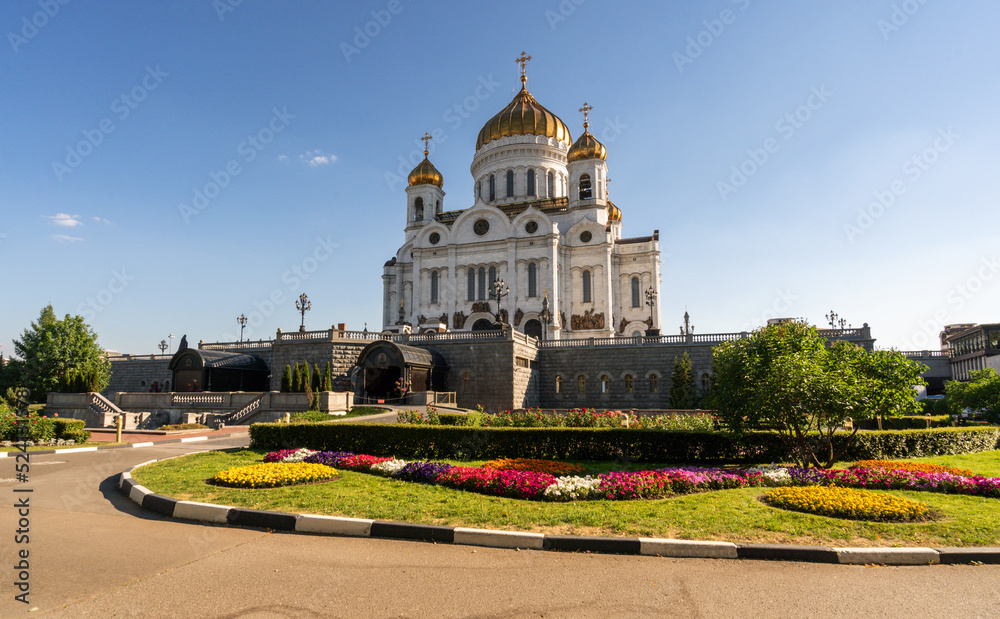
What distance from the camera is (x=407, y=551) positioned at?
7055 mm

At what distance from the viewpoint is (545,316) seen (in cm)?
4569

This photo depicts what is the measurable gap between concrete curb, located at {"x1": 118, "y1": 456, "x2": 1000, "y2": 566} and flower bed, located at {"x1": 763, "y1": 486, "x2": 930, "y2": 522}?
1.34 m

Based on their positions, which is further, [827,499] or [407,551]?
[827,499]

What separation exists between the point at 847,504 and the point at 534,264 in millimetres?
41367

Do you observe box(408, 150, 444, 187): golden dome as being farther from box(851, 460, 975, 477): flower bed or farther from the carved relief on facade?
box(851, 460, 975, 477): flower bed

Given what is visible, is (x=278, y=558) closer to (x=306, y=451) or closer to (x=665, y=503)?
(x=665, y=503)

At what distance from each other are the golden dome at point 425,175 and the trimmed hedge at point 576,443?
45945mm

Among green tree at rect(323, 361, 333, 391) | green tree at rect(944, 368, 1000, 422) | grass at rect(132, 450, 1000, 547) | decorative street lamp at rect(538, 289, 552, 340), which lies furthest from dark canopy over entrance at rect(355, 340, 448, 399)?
green tree at rect(944, 368, 1000, 422)

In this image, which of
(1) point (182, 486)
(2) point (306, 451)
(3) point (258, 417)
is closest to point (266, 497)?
(1) point (182, 486)

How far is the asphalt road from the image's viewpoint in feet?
17.2

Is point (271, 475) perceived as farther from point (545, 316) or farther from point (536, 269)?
point (536, 269)

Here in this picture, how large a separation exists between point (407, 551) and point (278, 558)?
1.55m

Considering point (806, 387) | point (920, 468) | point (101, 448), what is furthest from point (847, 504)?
point (101, 448)

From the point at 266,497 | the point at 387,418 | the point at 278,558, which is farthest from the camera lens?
the point at 387,418
